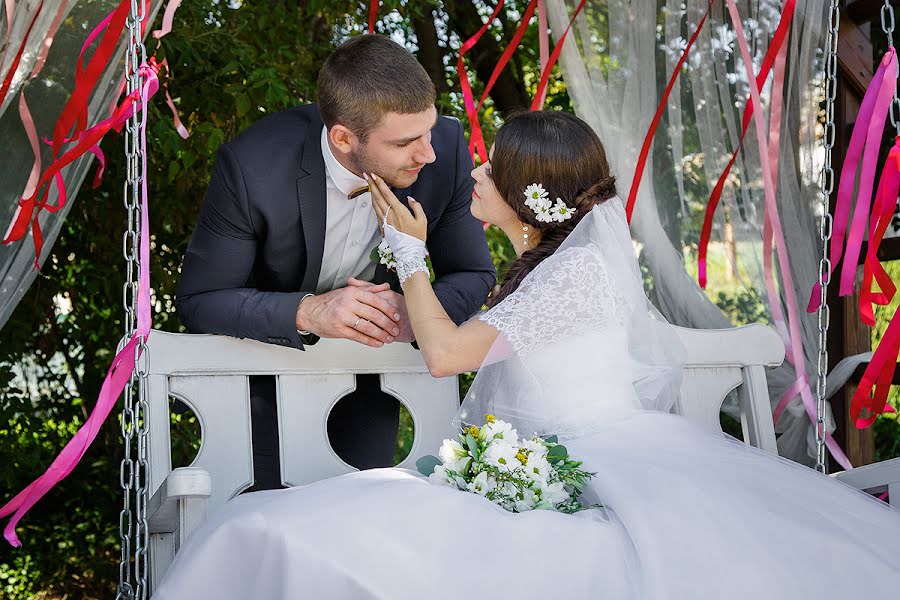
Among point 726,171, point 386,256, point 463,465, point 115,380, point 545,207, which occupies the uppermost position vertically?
point 726,171

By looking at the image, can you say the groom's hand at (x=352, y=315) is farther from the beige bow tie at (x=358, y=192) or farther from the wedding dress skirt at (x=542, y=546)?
the wedding dress skirt at (x=542, y=546)

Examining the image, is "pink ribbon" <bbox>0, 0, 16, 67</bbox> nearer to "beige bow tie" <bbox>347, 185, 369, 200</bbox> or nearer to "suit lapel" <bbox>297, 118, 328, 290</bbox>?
"suit lapel" <bbox>297, 118, 328, 290</bbox>

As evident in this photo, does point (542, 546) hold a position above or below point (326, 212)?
below

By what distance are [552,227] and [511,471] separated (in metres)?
0.83

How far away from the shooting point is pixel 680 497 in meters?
2.36

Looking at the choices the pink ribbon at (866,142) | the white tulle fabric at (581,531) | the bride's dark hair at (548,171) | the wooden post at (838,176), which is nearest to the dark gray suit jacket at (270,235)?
the bride's dark hair at (548,171)

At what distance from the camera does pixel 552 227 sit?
9.72 ft

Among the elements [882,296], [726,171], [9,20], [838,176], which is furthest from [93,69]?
[838,176]

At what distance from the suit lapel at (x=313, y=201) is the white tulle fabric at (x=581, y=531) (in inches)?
25.7

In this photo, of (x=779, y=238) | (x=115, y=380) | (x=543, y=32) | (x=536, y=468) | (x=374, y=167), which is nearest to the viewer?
(x=536, y=468)

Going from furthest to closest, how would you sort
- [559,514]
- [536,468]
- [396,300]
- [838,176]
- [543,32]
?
[838,176], [543,32], [396,300], [536,468], [559,514]

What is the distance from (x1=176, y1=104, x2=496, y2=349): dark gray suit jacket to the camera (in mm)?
3057

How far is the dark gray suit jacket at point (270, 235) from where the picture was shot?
3.06m

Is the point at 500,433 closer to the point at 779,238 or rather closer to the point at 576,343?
the point at 576,343
